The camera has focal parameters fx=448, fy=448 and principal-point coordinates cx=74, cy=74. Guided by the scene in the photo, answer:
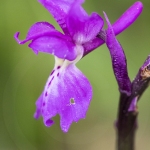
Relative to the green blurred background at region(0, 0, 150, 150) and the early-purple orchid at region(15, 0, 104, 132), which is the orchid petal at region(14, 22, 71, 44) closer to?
the early-purple orchid at region(15, 0, 104, 132)

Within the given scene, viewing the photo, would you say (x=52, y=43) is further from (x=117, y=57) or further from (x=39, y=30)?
(x=117, y=57)

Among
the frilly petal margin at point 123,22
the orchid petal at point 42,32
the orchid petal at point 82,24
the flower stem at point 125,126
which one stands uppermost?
the orchid petal at point 42,32

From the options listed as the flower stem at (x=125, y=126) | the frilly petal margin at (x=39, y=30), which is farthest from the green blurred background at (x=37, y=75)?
the frilly petal margin at (x=39, y=30)

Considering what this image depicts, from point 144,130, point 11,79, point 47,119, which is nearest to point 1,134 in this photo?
point 11,79

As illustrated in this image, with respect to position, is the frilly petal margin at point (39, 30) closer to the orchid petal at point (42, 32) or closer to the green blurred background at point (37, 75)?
the orchid petal at point (42, 32)

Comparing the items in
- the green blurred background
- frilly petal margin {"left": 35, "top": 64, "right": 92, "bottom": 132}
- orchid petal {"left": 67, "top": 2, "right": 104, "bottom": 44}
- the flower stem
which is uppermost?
orchid petal {"left": 67, "top": 2, "right": 104, "bottom": 44}

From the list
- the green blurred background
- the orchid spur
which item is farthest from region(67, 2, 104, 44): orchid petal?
the green blurred background

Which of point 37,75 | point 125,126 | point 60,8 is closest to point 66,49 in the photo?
point 60,8

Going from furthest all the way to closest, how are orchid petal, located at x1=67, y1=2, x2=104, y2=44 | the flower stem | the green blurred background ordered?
the green blurred background
the flower stem
orchid petal, located at x1=67, y1=2, x2=104, y2=44
